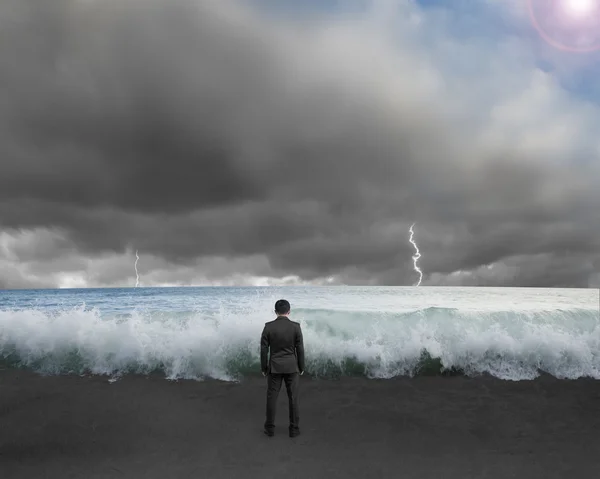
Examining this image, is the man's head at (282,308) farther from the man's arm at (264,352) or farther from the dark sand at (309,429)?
the dark sand at (309,429)

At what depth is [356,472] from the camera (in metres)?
5.56

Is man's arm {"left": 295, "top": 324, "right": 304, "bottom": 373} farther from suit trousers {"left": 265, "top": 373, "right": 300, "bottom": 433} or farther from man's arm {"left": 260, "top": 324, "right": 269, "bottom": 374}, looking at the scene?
man's arm {"left": 260, "top": 324, "right": 269, "bottom": 374}

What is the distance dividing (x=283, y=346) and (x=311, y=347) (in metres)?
4.65

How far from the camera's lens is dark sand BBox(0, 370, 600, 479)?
579 centimetres

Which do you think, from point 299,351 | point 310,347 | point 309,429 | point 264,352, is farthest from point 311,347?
point 264,352

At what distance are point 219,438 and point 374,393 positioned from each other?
405 cm

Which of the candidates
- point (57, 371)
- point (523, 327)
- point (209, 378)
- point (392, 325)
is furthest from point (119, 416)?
point (523, 327)

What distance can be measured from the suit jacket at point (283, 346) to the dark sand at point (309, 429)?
1321 mm

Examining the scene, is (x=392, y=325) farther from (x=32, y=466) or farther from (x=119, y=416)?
(x=32, y=466)

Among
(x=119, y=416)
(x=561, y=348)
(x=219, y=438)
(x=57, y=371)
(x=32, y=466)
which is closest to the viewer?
(x=32, y=466)

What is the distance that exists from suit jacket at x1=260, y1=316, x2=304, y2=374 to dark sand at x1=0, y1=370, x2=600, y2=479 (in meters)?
1.32

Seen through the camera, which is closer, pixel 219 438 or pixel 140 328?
pixel 219 438

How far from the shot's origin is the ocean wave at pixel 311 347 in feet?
34.4

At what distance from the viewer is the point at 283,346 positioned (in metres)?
6.75
